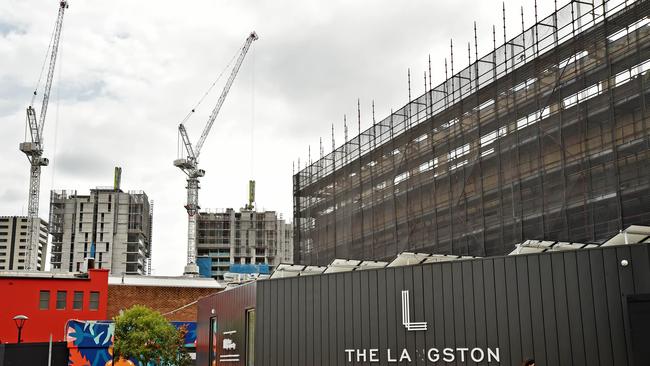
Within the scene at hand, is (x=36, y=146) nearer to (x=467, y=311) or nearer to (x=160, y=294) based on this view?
(x=160, y=294)

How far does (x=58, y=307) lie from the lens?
181ft

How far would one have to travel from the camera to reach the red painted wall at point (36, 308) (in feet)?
174

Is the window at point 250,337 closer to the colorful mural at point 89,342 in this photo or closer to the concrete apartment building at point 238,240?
the colorful mural at point 89,342

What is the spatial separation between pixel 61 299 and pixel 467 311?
42.9 metres

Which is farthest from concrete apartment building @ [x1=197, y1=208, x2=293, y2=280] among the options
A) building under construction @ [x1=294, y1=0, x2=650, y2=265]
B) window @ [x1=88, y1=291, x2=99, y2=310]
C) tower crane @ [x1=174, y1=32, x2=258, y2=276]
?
building under construction @ [x1=294, y1=0, x2=650, y2=265]

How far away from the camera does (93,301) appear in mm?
57281

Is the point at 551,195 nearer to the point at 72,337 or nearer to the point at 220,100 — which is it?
the point at 72,337

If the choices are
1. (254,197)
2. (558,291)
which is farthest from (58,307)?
(254,197)

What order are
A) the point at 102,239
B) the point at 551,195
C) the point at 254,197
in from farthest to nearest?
the point at 254,197 < the point at 102,239 < the point at 551,195

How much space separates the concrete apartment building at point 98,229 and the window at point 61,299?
10168 centimetres

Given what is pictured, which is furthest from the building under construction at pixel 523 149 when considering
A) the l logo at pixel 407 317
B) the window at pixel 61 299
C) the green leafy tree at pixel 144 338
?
the window at pixel 61 299

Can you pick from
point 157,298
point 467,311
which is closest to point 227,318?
point 467,311

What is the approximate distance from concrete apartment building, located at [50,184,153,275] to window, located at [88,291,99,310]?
100508mm

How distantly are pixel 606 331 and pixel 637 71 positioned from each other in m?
9.84
